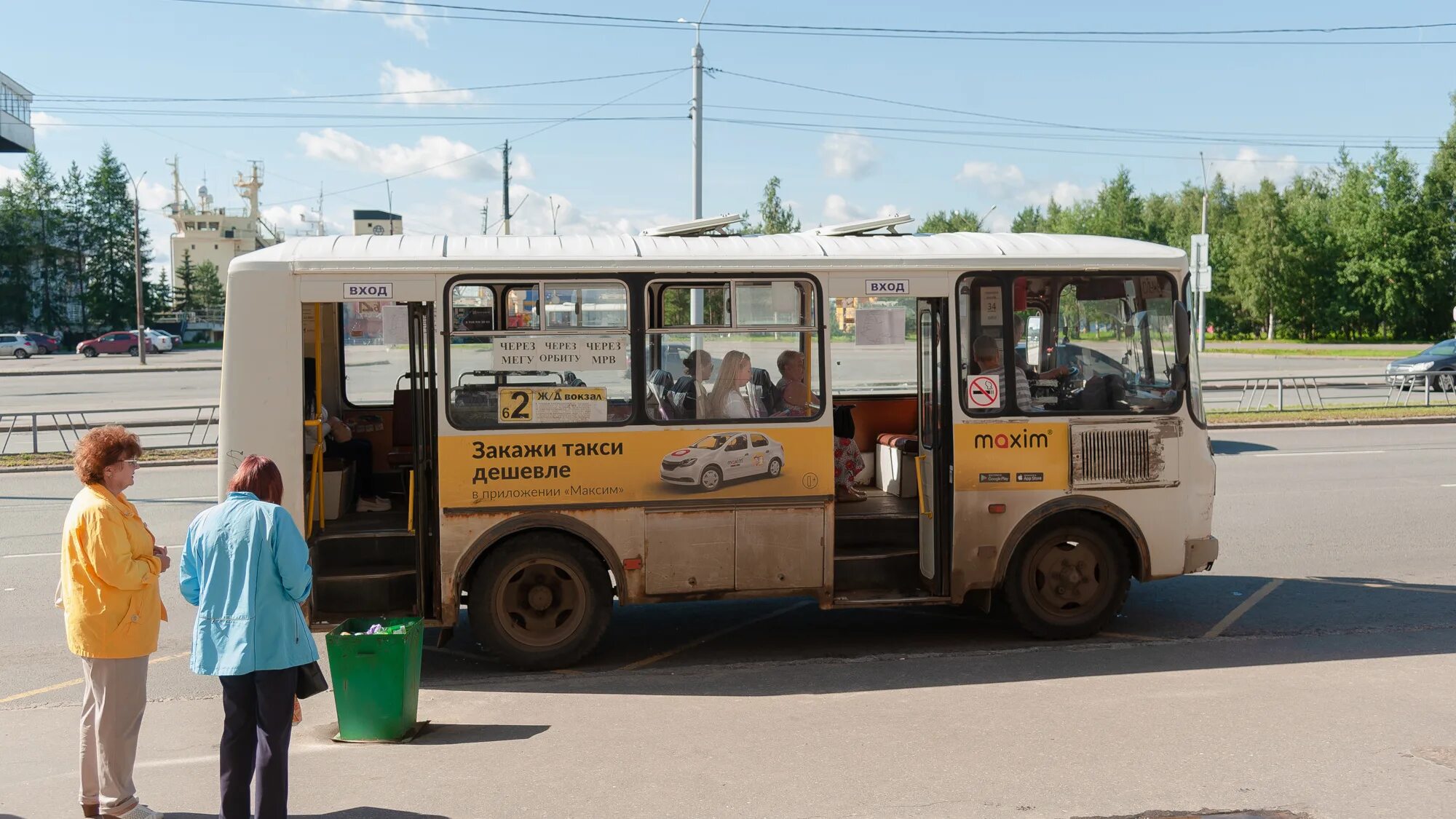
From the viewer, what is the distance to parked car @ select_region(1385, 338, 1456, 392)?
30.1 m

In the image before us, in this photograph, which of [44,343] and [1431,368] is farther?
[44,343]

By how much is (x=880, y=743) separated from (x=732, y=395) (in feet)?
8.54

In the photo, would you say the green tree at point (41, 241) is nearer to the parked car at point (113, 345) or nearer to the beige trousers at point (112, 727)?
the parked car at point (113, 345)

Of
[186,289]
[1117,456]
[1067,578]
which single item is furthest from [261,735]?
[186,289]

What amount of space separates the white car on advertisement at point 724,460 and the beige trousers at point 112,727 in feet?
11.3

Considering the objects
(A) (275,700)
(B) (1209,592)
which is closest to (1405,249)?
(B) (1209,592)

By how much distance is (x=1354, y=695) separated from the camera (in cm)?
682

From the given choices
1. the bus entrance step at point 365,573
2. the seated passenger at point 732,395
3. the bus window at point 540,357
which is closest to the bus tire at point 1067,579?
the seated passenger at point 732,395

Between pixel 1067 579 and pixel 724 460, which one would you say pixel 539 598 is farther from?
pixel 1067 579

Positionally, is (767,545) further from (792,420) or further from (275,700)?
(275,700)

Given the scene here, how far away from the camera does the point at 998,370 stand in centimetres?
810

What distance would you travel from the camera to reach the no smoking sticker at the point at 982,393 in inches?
317

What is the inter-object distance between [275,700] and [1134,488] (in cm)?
572

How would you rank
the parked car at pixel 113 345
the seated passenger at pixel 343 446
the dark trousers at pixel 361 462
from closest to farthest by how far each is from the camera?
1. the seated passenger at pixel 343 446
2. the dark trousers at pixel 361 462
3. the parked car at pixel 113 345
